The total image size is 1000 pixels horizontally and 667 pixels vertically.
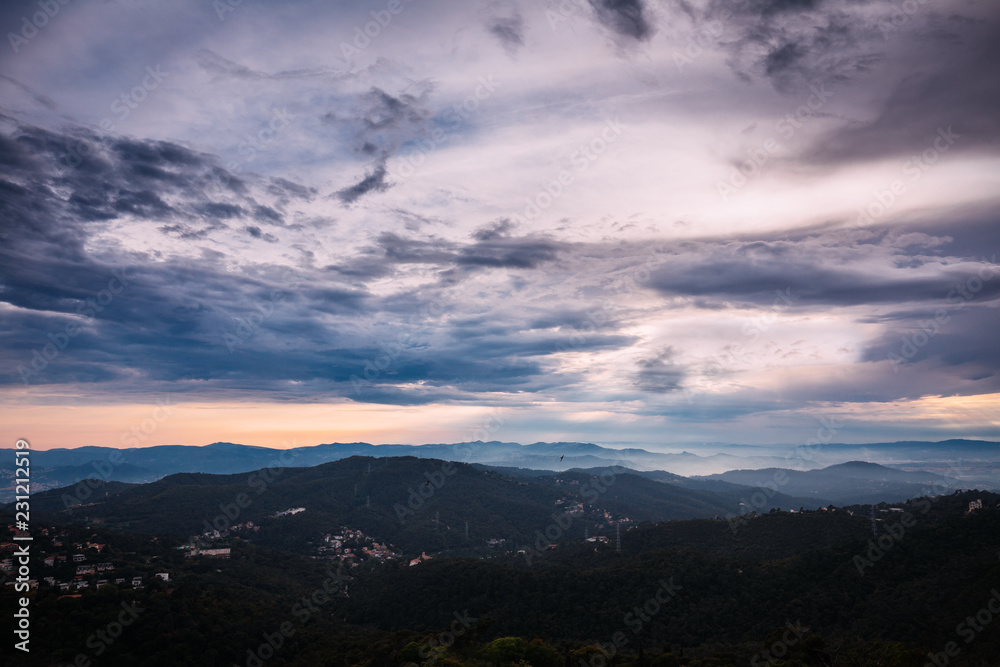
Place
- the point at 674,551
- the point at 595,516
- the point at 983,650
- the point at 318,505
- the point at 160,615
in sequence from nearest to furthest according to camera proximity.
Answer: the point at 983,650
the point at 160,615
the point at 674,551
the point at 318,505
the point at 595,516

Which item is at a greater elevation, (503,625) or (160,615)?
(160,615)

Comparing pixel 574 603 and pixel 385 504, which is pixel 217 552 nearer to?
pixel 574 603

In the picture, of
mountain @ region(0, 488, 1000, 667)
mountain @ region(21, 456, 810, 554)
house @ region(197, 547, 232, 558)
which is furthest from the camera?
mountain @ region(21, 456, 810, 554)

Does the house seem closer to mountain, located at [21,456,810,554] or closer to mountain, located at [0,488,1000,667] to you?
mountain, located at [0,488,1000,667]

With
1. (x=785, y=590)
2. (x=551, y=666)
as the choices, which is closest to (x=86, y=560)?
(x=551, y=666)

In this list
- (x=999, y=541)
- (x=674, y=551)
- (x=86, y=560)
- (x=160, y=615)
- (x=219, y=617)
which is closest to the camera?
(x=160, y=615)

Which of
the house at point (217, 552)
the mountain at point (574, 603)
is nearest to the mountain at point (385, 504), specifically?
the house at point (217, 552)

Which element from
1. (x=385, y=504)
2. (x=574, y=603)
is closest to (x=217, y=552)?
(x=574, y=603)

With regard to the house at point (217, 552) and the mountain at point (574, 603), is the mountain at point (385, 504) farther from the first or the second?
the mountain at point (574, 603)

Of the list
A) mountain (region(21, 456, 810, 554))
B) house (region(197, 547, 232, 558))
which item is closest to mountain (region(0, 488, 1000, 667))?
house (region(197, 547, 232, 558))

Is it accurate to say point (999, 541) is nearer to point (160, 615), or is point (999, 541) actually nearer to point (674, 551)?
point (674, 551)

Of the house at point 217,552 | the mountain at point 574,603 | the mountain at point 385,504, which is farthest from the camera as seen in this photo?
the mountain at point 385,504
